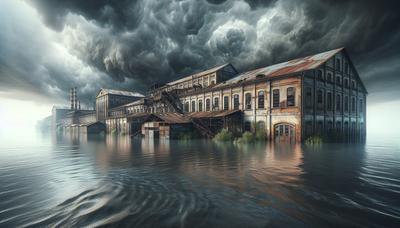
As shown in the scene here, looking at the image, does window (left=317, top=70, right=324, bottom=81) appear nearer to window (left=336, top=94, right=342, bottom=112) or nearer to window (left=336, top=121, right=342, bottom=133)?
window (left=336, top=94, right=342, bottom=112)

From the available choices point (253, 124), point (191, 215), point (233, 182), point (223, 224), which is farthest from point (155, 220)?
point (253, 124)

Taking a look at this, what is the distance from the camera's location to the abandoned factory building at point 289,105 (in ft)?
72.2

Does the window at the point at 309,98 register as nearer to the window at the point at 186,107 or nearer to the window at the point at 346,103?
the window at the point at 346,103

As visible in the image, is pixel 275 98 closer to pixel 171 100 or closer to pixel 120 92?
pixel 171 100

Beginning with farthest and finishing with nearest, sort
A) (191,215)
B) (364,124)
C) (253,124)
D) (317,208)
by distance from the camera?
(364,124), (253,124), (317,208), (191,215)

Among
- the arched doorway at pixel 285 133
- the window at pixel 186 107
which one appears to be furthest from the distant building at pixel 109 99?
the arched doorway at pixel 285 133

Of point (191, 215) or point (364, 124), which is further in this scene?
point (364, 124)

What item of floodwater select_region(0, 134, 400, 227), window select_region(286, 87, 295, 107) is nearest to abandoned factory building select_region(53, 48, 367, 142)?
window select_region(286, 87, 295, 107)

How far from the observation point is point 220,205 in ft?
15.9

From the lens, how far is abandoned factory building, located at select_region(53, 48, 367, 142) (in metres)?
22.0

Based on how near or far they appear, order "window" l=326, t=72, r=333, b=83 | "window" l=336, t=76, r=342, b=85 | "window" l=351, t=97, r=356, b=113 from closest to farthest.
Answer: "window" l=326, t=72, r=333, b=83 < "window" l=336, t=76, r=342, b=85 < "window" l=351, t=97, r=356, b=113

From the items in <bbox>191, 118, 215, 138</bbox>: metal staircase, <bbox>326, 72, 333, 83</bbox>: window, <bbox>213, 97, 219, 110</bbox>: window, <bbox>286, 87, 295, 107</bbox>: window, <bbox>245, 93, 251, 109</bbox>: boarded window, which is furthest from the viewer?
<bbox>213, 97, 219, 110</bbox>: window

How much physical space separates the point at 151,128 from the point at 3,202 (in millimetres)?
23096

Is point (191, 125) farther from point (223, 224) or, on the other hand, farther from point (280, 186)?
point (223, 224)
